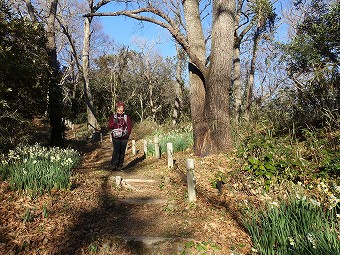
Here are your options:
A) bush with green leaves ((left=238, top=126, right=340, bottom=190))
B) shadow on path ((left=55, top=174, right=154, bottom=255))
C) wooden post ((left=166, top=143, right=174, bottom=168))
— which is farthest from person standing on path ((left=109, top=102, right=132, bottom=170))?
bush with green leaves ((left=238, top=126, right=340, bottom=190))

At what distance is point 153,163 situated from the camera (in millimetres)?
8328

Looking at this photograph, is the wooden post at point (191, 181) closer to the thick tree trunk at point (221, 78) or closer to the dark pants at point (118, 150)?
the thick tree trunk at point (221, 78)

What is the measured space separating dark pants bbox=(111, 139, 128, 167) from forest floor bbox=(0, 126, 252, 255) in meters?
1.45

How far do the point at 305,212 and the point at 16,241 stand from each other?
3.52 meters

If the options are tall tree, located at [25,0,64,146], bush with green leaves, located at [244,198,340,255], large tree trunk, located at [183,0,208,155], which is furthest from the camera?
tall tree, located at [25,0,64,146]

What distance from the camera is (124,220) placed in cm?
431

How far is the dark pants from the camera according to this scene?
724cm

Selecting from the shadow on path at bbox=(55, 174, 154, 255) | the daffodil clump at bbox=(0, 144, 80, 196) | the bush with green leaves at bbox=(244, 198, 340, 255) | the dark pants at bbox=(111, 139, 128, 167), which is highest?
the dark pants at bbox=(111, 139, 128, 167)

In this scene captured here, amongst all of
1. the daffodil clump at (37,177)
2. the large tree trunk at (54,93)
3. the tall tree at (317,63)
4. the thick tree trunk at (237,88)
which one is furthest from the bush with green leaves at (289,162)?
the large tree trunk at (54,93)

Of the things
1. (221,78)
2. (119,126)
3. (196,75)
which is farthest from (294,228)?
(196,75)

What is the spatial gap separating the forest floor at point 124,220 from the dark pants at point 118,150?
57.1 inches

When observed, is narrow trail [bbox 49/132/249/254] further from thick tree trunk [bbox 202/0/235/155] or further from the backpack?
thick tree trunk [bbox 202/0/235/155]

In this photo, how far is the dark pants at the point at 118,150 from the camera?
724 cm

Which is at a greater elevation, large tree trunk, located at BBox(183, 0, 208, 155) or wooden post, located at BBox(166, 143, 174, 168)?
large tree trunk, located at BBox(183, 0, 208, 155)
